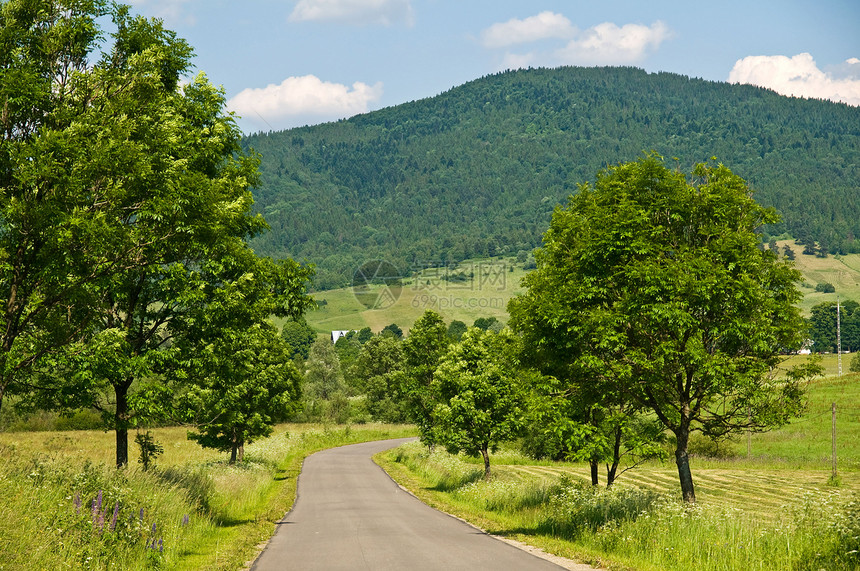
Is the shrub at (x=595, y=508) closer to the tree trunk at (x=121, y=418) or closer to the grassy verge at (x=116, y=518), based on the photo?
the grassy verge at (x=116, y=518)

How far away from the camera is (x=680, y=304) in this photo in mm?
16594

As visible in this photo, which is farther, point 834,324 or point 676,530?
point 834,324

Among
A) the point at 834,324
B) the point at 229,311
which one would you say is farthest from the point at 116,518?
the point at 834,324

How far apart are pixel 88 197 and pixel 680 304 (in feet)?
42.3

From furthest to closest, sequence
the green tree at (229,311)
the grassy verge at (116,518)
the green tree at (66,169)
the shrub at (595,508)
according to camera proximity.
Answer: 1. the green tree at (229,311)
2. the shrub at (595,508)
3. the green tree at (66,169)
4. the grassy verge at (116,518)

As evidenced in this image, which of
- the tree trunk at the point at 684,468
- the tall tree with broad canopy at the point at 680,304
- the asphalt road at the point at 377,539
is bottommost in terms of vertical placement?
the asphalt road at the point at 377,539

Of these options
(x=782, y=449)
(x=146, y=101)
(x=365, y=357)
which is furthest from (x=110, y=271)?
(x=365, y=357)

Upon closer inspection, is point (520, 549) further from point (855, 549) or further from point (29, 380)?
point (29, 380)

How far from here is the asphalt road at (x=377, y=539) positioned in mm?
14734

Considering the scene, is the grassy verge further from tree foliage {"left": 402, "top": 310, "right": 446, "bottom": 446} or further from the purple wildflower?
tree foliage {"left": 402, "top": 310, "right": 446, "bottom": 446}

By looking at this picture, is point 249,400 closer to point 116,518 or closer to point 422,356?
point 422,356

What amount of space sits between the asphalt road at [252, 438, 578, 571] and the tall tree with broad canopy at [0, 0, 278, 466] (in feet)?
18.3

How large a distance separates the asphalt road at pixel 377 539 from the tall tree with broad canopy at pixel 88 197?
18.3ft

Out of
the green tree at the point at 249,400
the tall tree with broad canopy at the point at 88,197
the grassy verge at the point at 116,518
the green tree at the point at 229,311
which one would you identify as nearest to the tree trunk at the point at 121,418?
the tall tree with broad canopy at the point at 88,197
